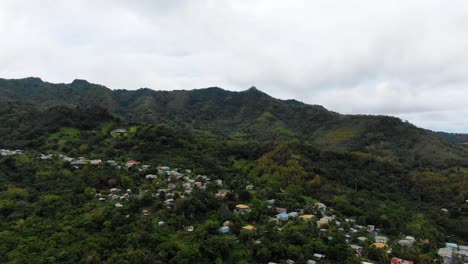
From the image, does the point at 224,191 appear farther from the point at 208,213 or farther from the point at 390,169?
the point at 390,169

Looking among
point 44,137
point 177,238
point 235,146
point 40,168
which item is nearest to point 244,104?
point 235,146

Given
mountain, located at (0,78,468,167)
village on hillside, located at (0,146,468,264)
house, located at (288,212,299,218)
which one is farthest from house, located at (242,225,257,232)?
mountain, located at (0,78,468,167)

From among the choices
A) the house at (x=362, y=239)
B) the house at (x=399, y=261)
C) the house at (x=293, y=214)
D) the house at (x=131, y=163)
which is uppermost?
the house at (x=131, y=163)

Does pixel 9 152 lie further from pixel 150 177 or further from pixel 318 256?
pixel 318 256

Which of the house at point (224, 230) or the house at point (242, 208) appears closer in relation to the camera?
the house at point (224, 230)

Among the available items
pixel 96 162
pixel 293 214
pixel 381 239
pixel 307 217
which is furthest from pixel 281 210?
pixel 96 162

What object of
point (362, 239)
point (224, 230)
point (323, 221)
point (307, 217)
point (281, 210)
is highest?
point (281, 210)

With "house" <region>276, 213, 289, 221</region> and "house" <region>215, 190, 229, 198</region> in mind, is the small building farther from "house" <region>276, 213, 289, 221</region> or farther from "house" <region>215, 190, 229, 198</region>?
"house" <region>215, 190, 229, 198</region>

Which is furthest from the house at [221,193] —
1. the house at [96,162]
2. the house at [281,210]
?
the house at [96,162]

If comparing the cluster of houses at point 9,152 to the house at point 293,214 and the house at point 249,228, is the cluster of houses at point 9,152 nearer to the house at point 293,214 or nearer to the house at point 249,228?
the house at point 249,228
